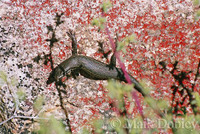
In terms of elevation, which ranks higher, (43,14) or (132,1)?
(132,1)

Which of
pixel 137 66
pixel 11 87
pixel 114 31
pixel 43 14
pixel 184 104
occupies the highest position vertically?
pixel 43 14

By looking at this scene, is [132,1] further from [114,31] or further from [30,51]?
[30,51]

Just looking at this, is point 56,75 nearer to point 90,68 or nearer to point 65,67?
point 65,67

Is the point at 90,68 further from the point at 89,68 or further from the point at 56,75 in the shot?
the point at 56,75

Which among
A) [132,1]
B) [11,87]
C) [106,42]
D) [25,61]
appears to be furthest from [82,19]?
[11,87]

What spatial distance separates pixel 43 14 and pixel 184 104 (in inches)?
113

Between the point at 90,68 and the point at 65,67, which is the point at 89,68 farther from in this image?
the point at 65,67

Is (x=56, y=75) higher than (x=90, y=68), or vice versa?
(x=90, y=68)

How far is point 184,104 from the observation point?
10.8 ft

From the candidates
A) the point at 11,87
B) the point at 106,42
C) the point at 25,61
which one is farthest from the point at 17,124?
the point at 106,42

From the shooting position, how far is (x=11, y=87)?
3342 mm

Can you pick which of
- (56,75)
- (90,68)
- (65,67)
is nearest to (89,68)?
(90,68)

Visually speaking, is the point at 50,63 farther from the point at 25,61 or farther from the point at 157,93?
the point at 157,93

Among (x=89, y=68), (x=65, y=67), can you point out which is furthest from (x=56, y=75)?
(x=89, y=68)
